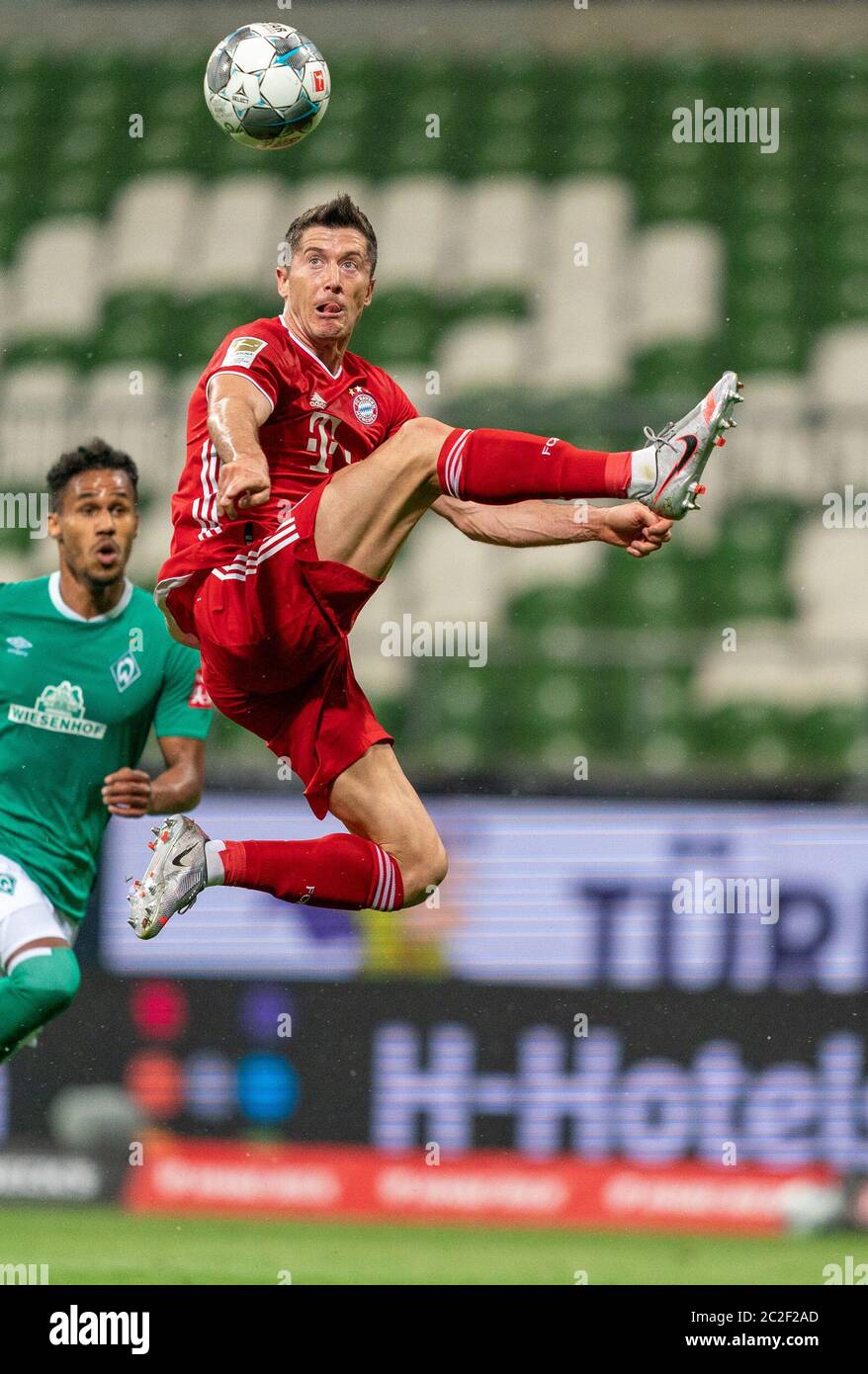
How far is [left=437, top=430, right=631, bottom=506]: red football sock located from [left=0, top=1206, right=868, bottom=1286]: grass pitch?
4074 millimetres

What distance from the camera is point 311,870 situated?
212 inches

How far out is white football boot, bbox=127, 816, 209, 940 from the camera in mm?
5320

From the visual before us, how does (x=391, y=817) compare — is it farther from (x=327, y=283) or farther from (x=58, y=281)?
(x=58, y=281)

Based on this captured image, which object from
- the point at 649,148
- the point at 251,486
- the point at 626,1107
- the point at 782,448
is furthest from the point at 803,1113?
the point at 649,148

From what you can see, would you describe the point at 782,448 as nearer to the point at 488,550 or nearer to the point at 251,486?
the point at 488,550

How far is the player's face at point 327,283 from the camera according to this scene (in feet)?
17.7

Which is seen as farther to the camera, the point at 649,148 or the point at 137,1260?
the point at 649,148

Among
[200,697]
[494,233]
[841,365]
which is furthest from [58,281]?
[200,697]

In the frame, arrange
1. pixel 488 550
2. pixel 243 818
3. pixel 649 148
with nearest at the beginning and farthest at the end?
pixel 243 818
pixel 488 550
pixel 649 148

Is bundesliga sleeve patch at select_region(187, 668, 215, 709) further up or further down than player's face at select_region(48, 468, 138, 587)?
further down

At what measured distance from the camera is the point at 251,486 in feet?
14.9

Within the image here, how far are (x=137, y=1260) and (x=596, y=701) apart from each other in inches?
155

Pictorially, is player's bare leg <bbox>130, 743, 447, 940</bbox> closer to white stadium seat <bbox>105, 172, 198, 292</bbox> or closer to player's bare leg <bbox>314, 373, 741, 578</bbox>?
player's bare leg <bbox>314, 373, 741, 578</bbox>

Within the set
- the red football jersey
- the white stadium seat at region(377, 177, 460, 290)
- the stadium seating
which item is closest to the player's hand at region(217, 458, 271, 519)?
the red football jersey
